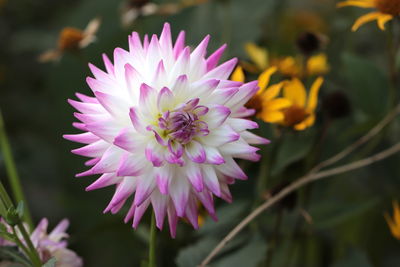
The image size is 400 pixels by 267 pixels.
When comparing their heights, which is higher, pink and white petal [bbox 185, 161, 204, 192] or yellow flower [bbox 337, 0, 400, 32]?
pink and white petal [bbox 185, 161, 204, 192]

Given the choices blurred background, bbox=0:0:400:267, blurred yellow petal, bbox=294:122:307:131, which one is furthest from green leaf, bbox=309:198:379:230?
blurred yellow petal, bbox=294:122:307:131

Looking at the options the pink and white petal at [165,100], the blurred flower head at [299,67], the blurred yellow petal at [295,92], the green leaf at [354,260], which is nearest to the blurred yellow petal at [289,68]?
the blurred flower head at [299,67]

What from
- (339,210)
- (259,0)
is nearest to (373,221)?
(339,210)

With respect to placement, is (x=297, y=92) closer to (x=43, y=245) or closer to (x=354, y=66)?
(x=354, y=66)

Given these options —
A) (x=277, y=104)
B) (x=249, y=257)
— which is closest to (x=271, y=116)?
(x=277, y=104)

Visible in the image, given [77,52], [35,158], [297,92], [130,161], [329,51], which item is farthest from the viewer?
[35,158]

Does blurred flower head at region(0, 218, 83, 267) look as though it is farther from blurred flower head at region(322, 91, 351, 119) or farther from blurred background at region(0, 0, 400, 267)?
blurred flower head at region(322, 91, 351, 119)

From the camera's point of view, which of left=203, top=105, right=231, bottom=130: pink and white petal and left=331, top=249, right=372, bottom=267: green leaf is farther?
left=331, top=249, right=372, bottom=267: green leaf

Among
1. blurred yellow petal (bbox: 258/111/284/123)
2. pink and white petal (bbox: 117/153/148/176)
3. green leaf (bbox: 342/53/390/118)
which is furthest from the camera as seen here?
green leaf (bbox: 342/53/390/118)
